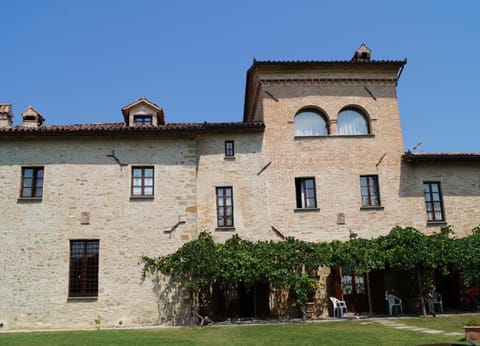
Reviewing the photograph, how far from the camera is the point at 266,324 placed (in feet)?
48.3

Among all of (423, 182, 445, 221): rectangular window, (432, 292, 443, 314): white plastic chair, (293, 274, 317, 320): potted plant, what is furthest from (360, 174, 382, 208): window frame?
(293, 274, 317, 320): potted plant

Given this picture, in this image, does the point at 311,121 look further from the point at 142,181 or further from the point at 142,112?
the point at 142,181

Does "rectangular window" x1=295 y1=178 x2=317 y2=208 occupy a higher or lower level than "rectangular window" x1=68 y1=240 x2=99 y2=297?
higher

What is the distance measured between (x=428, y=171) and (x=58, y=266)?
16148 millimetres

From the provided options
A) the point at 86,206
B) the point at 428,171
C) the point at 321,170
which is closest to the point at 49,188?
the point at 86,206

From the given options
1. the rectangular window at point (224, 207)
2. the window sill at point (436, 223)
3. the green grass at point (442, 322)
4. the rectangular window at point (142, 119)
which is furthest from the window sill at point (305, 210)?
the rectangular window at point (142, 119)

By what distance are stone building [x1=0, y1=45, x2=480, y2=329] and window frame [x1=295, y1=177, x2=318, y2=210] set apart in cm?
5

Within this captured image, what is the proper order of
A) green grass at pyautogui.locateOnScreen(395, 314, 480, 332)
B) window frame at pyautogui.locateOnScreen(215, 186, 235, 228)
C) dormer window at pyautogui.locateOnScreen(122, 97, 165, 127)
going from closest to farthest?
green grass at pyautogui.locateOnScreen(395, 314, 480, 332)
window frame at pyautogui.locateOnScreen(215, 186, 235, 228)
dormer window at pyautogui.locateOnScreen(122, 97, 165, 127)

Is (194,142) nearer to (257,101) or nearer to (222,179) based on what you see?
(222,179)

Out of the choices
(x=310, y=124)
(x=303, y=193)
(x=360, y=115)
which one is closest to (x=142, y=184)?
(x=303, y=193)

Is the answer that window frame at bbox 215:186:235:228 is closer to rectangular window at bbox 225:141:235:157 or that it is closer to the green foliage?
the green foliage

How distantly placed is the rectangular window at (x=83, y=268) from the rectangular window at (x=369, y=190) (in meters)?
11.4

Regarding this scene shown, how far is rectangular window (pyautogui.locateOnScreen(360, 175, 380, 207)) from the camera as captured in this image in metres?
18.3

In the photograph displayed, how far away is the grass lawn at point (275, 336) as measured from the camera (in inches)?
416
